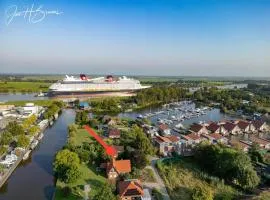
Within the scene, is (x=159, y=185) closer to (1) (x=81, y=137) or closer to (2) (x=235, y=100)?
(1) (x=81, y=137)

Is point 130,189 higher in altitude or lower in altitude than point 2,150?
lower

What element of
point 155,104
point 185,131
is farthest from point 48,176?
point 155,104

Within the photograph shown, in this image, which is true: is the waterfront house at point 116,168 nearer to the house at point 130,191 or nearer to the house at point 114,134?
the house at point 130,191

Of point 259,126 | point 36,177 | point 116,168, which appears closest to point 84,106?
point 259,126

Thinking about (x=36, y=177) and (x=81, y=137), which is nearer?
(x=36, y=177)

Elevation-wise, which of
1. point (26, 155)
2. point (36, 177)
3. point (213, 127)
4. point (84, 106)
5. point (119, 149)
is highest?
point (84, 106)

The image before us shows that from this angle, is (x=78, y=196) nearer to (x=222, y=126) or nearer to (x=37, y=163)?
(x=37, y=163)

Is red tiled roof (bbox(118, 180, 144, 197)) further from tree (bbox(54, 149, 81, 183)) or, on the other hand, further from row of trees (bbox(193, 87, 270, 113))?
row of trees (bbox(193, 87, 270, 113))
